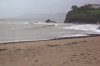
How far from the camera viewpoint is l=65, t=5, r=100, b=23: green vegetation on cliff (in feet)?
222

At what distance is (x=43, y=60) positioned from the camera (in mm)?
8820

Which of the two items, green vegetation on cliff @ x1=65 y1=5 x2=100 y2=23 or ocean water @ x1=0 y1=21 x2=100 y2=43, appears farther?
green vegetation on cliff @ x1=65 y1=5 x2=100 y2=23

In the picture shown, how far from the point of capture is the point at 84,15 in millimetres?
71625

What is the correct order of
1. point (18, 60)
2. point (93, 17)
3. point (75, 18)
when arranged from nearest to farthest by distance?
point (18, 60)
point (93, 17)
point (75, 18)

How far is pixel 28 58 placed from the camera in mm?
9391

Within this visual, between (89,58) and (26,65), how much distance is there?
82.7 inches

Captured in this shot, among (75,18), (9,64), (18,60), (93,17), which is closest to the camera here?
(9,64)

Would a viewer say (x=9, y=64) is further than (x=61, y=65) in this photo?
Yes

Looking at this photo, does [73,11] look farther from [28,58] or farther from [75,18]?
[28,58]

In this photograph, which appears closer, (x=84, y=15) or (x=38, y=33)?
(x=38, y=33)

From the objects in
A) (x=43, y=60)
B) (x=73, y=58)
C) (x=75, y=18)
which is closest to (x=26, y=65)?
(x=43, y=60)

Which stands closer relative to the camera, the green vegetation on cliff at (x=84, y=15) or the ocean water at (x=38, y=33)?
the ocean water at (x=38, y=33)

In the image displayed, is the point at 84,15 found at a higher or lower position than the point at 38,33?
lower

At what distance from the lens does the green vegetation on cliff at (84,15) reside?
6762 cm
